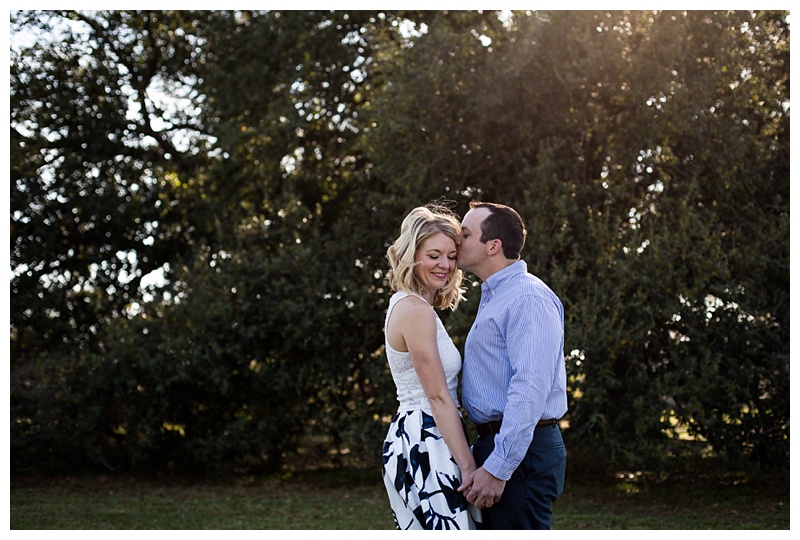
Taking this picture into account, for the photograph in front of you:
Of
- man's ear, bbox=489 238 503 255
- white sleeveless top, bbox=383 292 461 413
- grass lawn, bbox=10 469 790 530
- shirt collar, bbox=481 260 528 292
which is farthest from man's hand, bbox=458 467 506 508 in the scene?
grass lawn, bbox=10 469 790 530

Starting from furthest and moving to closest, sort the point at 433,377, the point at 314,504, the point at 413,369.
Result: the point at 314,504 → the point at 413,369 → the point at 433,377

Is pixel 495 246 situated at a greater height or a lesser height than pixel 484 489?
greater

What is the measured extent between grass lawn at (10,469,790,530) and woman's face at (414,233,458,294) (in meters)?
5.02

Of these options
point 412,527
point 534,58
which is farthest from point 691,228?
point 412,527

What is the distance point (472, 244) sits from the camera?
12.4 feet

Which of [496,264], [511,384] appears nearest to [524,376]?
[511,384]

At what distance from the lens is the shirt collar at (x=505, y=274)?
3.72 metres

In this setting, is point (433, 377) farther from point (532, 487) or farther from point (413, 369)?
point (532, 487)

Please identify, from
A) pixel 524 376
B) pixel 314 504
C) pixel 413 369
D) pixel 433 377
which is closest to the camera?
pixel 524 376

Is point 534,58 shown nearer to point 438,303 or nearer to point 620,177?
point 620,177

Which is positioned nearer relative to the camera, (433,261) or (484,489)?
(484,489)

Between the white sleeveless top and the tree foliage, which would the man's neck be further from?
the tree foliage

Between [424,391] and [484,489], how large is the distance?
483 mm
